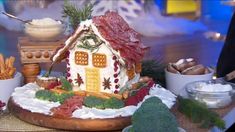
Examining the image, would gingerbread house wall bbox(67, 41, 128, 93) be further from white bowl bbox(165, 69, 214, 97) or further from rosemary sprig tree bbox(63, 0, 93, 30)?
white bowl bbox(165, 69, 214, 97)

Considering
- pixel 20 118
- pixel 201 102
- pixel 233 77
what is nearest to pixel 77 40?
pixel 20 118

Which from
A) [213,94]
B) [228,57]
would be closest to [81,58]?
[213,94]

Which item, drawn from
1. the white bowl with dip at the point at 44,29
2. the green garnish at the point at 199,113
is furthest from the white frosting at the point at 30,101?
the green garnish at the point at 199,113

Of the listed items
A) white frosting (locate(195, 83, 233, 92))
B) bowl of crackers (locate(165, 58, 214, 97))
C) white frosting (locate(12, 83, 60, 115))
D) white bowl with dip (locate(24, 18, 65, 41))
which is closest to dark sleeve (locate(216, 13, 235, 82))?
bowl of crackers (locate(165, 58, 214, 97))

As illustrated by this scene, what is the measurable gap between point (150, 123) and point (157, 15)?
444cm

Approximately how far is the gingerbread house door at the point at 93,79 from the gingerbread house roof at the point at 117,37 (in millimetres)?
86

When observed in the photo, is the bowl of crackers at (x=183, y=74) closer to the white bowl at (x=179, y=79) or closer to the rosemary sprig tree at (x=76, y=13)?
the white bowl at (x=179, y=79)

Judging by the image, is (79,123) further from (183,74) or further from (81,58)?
(183,74)

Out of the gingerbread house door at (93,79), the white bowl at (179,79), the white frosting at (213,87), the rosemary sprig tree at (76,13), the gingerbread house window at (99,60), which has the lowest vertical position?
the white bowl at (179,79)

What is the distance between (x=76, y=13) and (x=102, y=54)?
19 cm

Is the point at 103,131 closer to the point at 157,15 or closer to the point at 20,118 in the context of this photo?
the point at 20,118

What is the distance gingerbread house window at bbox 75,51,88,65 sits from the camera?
116cm

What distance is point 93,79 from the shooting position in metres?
1.16

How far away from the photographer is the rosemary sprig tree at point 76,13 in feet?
4.05
